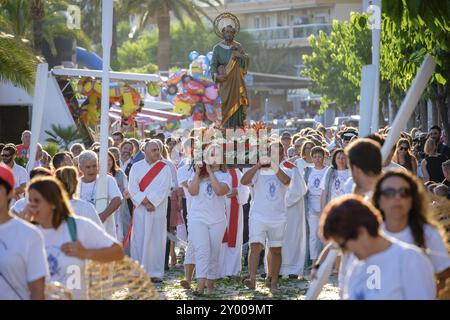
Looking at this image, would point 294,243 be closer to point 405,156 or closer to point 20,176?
point 405,156

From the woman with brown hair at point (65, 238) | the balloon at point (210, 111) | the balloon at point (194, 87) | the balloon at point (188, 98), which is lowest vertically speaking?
the woman with brown hair at point (65, 238)

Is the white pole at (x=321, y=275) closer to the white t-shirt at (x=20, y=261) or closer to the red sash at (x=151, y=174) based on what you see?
the white t-shirt at (x=20, y=261)

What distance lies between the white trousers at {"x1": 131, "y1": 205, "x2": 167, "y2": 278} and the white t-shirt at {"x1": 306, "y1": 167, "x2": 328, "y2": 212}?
2053mm

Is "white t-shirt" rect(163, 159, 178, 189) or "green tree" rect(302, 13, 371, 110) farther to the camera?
"green tree" rect(302, 13, 371, 110)

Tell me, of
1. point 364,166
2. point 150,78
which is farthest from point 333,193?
point 150,78

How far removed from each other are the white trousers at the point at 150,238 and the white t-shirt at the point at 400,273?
9321 millimetres

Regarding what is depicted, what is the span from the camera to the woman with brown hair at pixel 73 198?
8414 mm

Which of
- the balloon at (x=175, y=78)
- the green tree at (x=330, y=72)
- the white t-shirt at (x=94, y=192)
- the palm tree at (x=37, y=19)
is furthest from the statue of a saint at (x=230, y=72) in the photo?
the green tree at (x=330, y=72)

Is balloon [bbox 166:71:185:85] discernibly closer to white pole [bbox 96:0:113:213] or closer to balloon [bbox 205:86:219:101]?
balloon [bbox 205:86:219:101]

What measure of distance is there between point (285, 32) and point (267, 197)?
72935 millimetres

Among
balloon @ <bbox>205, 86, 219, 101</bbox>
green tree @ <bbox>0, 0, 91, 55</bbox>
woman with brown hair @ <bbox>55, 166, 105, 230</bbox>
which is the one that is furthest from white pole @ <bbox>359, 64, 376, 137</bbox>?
balloon @ <bbox>205, 86, 219, 101</bbox>

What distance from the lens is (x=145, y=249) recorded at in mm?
14703

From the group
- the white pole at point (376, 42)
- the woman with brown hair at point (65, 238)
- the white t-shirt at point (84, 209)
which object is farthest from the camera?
the white pole at point (376, 42)

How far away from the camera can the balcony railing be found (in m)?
83.3
